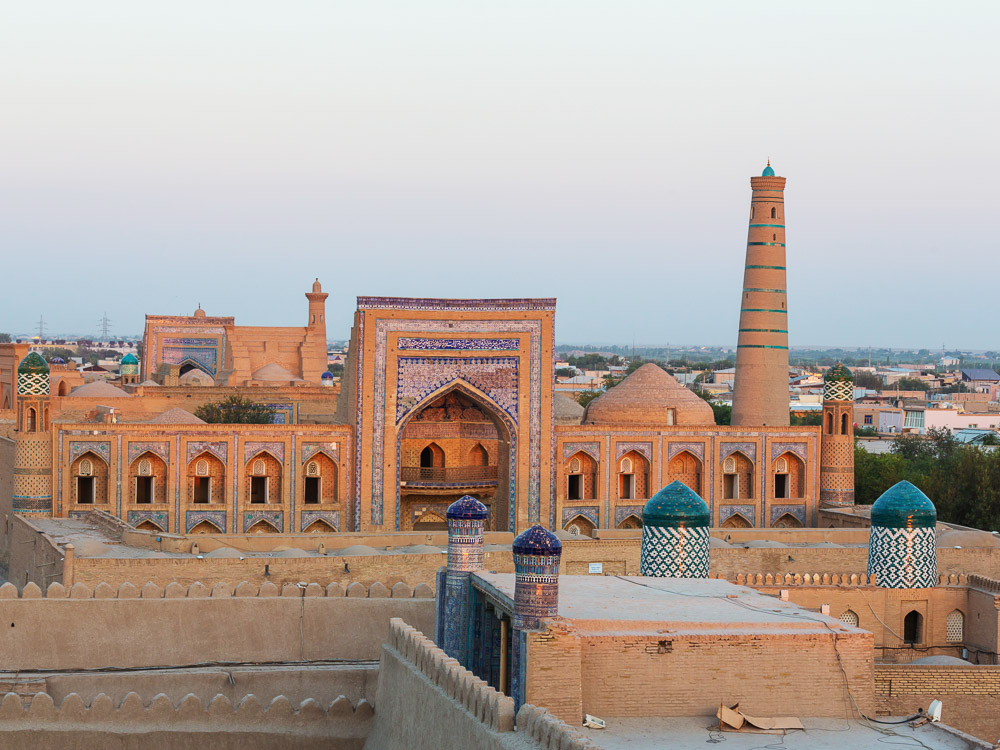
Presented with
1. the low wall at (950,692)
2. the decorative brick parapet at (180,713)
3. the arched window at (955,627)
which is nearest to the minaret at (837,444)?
the arched window at (955,627)

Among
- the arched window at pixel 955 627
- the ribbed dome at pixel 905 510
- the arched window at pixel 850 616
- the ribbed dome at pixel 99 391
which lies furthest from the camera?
the ribbed dome at pixel 99 391

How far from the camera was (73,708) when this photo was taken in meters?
16.9

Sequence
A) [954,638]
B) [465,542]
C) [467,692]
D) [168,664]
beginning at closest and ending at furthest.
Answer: [467,692] < [465,542] < [168,664] < [954,638]

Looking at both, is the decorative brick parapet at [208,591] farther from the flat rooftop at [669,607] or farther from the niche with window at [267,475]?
the niche with window at [267,475]

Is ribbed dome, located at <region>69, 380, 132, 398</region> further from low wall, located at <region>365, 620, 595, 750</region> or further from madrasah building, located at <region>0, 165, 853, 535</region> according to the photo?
low wall, located at <region>365, 620, 595, 750</region>

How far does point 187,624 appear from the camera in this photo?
18562 millimetres

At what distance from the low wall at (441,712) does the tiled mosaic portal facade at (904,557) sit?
6.96 meters

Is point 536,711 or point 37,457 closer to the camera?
point 536,711

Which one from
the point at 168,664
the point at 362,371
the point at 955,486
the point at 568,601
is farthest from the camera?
the point at 955,486

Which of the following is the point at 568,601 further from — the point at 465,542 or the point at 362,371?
the point at 362,371

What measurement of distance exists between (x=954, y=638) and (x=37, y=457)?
15.4m

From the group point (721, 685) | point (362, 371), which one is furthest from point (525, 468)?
point (721, 685)

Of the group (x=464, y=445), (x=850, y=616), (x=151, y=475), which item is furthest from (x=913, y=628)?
(x=151, y=475)

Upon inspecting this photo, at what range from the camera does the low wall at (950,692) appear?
15.2m
